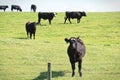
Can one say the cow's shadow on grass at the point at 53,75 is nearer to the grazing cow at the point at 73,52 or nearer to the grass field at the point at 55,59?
the grass field at the point at 55,59

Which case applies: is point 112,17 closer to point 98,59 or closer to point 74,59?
point 98,59

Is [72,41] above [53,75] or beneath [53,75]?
above

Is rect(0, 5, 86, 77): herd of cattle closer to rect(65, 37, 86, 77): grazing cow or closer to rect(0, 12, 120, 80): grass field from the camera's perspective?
rect(65, 37, 86, 77): grazing cow

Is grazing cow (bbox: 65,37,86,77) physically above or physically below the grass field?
above

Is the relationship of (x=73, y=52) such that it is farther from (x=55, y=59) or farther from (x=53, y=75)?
(x=55, y=59)

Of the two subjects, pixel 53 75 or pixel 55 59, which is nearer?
pixel 53 75

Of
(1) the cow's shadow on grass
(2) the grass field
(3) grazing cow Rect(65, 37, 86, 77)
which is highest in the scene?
(3) grazing cow Rect(65, 37, 86, 77)

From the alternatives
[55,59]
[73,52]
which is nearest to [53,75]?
[73,52]

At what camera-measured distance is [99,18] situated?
60406mm

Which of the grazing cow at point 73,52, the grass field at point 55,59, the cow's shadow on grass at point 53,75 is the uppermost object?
the grazing cow at point 73,52

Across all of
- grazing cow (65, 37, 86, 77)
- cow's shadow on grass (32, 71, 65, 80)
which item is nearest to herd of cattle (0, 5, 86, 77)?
grazing cow (65, 37, 86, 77)

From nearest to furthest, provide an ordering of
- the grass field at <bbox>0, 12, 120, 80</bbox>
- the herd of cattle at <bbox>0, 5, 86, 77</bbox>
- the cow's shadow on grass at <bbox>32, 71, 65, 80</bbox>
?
the cow's shadow on grass at <bbox>32, 71, 65, 80</bbox> < the herd of cattle at <bbox>0, 5, 86, 77</bbox> < the grass field at <bbox>0, 12, 120, 80</bbox>

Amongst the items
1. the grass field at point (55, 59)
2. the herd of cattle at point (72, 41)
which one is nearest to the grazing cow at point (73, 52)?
the herd of cattle at point (72, 41)

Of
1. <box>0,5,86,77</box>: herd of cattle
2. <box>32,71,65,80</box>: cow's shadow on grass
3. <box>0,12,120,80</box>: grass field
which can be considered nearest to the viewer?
<box>32,71,65,80</box>: cow's shadow on grass
